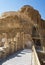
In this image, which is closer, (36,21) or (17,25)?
(17,25)

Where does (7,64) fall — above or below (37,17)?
below

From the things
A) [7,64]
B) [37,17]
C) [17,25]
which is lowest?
[7,64]

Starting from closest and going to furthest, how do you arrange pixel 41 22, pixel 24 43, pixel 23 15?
pixel 24 43, pixel 23 15, pixel 41 22

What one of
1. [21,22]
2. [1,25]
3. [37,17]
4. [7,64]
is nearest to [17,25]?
[21,22]

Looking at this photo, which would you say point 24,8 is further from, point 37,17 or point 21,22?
point 21,22

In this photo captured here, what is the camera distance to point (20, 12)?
50.6 m

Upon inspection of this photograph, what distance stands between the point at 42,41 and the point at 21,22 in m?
11.6

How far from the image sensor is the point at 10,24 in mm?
42688

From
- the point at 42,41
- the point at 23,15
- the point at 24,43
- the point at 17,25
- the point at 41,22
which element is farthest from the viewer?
the point at 41,22

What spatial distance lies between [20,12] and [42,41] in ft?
68.0

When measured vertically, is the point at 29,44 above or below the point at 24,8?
below

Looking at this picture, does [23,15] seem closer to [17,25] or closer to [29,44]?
[17,25]

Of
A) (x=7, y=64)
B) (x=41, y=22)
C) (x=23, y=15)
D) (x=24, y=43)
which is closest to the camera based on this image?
(x=7, y=64)

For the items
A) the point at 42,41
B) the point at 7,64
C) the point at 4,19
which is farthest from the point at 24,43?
the point at 4,19
